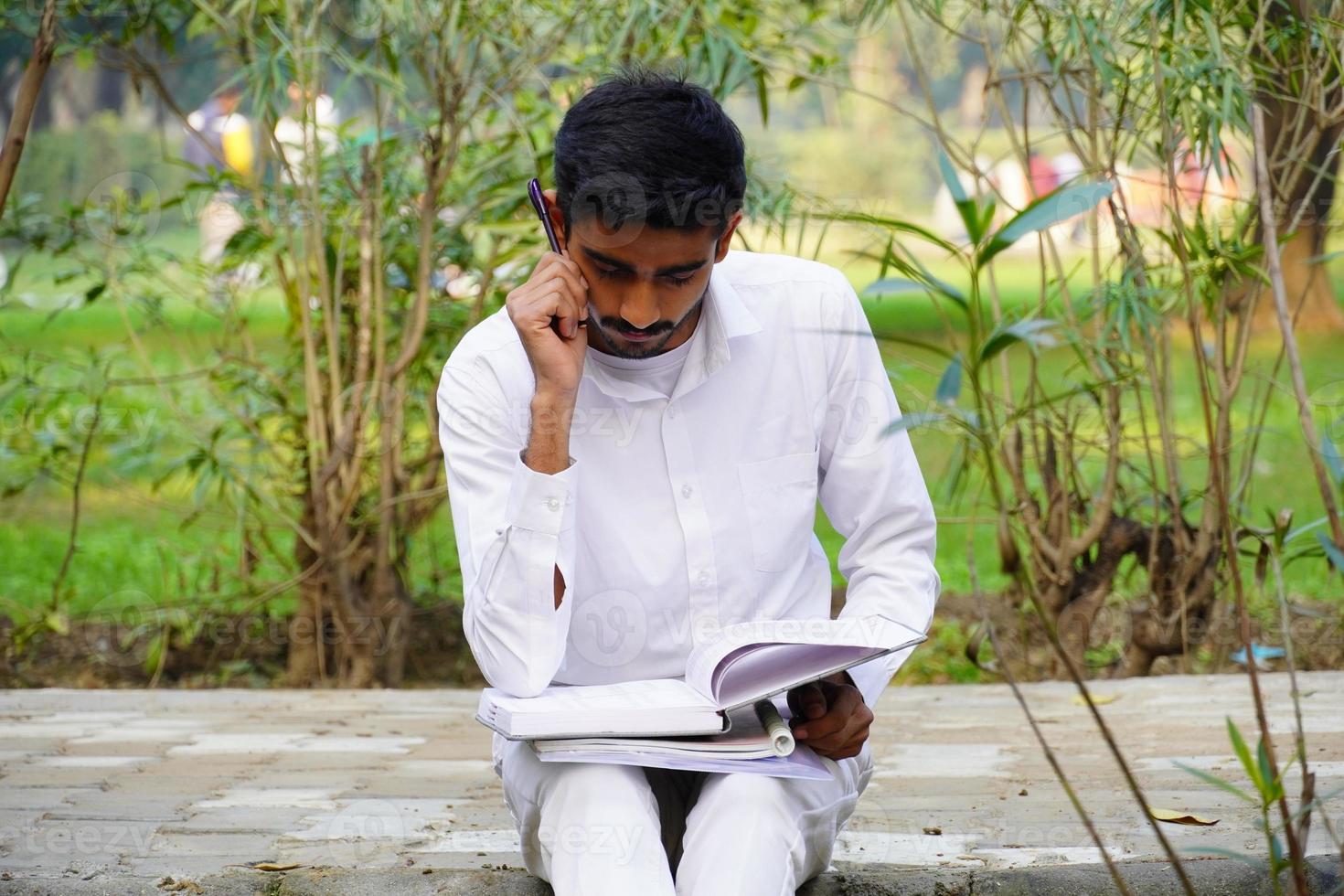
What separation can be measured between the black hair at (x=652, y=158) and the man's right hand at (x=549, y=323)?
0.10m

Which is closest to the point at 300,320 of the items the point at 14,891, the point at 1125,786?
the point at 14,891

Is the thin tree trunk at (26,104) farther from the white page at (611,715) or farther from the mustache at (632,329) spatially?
the white page at (611,715)

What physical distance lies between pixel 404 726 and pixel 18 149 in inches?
64.7

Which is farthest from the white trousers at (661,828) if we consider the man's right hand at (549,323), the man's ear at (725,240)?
the man's ear at (725,240)

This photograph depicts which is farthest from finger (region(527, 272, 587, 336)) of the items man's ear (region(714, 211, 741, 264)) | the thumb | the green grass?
the green grass

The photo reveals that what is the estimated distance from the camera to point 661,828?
205cm

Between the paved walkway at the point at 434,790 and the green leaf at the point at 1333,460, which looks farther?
the paved walkway at the point at 434,790

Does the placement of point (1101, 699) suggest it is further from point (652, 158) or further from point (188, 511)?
point (188, 511)

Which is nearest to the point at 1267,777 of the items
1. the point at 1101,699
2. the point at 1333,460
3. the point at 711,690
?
the point at 1333,460

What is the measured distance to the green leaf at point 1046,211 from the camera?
154cm

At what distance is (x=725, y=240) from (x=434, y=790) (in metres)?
1.38

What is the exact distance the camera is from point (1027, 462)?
5.57 metres

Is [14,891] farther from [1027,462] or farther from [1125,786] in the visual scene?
[1027,462]

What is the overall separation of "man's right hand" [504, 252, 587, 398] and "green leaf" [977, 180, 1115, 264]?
70cm
